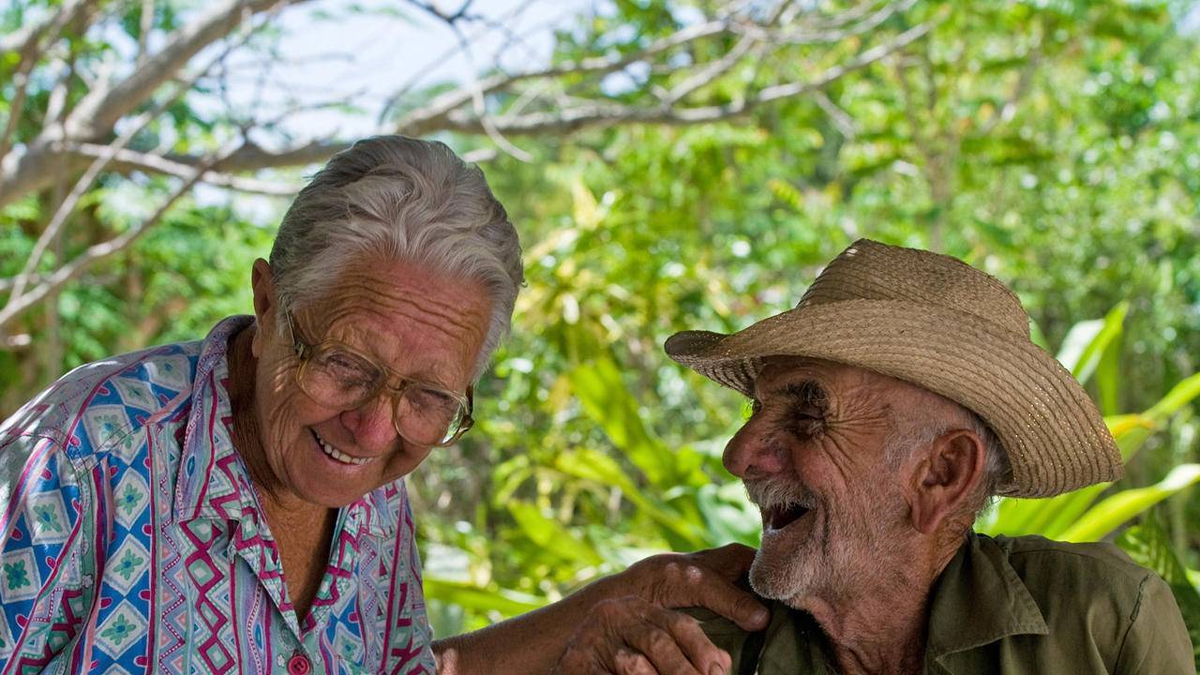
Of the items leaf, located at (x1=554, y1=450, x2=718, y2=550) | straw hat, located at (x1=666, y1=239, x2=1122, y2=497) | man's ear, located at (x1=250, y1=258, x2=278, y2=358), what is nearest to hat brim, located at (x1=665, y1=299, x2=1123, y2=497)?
straw hat, located at (x1=666, y1=239, x2=1122, y2=497)

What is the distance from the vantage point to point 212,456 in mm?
1634

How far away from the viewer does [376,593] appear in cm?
187

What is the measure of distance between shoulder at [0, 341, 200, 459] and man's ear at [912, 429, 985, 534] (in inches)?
41.7

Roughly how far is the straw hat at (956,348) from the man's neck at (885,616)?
193 mm

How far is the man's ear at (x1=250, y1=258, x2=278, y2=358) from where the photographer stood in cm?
166

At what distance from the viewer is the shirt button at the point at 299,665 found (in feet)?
5.46

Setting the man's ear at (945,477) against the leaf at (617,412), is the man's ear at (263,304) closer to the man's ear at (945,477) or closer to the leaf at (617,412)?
the man's ear at (945,477)

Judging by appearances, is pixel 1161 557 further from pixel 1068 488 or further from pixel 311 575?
pixel 311 575

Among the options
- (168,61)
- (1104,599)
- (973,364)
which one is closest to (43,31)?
(168,61)

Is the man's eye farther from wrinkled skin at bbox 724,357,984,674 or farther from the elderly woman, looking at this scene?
the elderly woman

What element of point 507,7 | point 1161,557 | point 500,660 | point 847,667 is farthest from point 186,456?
point 507,7

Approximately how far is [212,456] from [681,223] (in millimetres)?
4004

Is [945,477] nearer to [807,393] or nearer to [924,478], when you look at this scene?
[924,478]

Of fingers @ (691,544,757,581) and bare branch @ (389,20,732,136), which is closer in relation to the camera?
fingers @ (691,544,757,581)
